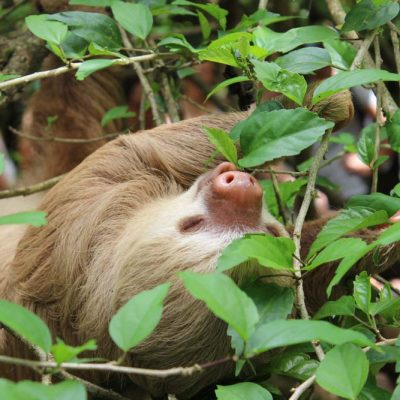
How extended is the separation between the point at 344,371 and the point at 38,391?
0.92 meters

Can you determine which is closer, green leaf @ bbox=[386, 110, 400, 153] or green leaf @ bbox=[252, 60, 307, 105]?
green leaf @ bbox=[252, 60, 307, 105]

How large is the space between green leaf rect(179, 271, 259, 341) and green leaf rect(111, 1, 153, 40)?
1.78 m

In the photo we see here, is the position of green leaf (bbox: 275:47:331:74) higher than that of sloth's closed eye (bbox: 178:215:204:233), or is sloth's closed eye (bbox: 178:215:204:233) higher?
green leaf (bbox: 275:47:331:74)

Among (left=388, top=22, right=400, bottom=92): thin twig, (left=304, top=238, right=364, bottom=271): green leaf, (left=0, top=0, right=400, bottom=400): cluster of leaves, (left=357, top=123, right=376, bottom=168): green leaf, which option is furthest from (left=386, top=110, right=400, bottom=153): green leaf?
(left=304, top=238, right=364, bottom=271): green leaf

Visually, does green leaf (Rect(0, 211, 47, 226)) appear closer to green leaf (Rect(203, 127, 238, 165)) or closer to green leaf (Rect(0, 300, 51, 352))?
green leaf (Rect(0, 300, 51, 352))

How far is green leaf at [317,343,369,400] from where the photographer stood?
2.19 m

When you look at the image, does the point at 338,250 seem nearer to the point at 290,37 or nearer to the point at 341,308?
the point at 341,308

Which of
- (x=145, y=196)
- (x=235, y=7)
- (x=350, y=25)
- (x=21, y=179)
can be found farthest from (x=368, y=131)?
(x=21, y=179)

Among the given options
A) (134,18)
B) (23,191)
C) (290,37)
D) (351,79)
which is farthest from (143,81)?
(351,79)

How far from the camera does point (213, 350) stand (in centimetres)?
332

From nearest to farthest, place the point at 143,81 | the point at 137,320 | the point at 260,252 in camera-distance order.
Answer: the point at 137,320 → the point at 260,252 → the point at 143,81

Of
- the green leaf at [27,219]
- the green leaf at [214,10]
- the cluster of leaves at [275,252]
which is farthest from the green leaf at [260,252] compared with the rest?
the green leaf at [214,10]

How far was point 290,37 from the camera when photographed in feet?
10.5

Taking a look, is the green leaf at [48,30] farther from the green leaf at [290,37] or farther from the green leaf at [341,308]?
the green leaf at [341,308]
